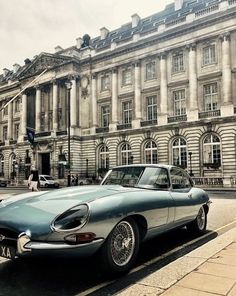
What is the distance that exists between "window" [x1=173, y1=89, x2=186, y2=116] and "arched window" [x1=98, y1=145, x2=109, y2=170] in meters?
10.3

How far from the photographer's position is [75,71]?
45.8m

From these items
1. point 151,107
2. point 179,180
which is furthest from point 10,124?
point 179,180

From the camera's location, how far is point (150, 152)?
128 ft

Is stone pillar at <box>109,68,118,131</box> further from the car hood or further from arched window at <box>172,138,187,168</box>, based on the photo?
the car hood

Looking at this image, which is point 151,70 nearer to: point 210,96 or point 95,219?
point 210,96

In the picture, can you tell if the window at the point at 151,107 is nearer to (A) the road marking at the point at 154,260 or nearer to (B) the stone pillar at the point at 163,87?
(B) the stone pillar at the point at 163,87

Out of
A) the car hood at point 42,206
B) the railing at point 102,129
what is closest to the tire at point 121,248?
the car hood at point 42,206

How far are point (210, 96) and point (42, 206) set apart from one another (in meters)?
34.3

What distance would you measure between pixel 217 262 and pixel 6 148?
53436mm

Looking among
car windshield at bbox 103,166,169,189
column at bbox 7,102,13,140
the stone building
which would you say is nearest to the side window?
car windshield at bbox 103,166,169,189

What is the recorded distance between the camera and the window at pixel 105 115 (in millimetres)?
44719

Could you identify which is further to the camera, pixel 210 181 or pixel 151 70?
pixel 151 70

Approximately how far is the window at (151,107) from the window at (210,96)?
6.33 m

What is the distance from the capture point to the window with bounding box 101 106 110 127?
1761 inches
